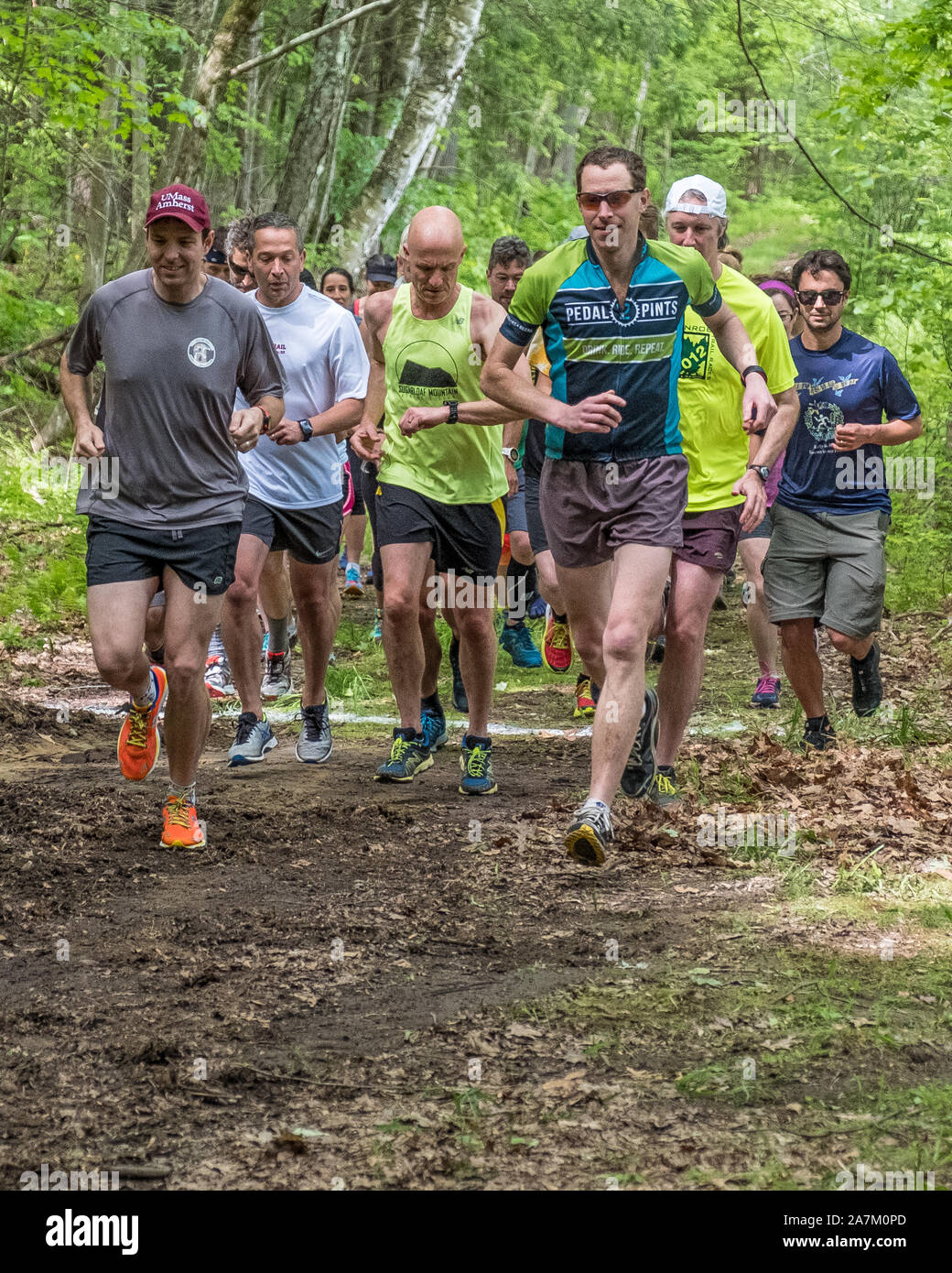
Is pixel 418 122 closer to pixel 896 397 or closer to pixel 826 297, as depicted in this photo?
pixel 826 297

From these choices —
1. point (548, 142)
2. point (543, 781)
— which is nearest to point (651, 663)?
point (543, 781)

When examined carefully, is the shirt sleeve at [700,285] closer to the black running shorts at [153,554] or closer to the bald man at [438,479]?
the bald man at [438,479]

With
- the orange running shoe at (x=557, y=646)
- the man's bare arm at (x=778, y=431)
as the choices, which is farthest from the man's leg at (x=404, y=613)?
the orange running shoe at (x=557, y=646)

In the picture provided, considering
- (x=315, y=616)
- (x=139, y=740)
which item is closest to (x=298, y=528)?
(x=315, y=616)

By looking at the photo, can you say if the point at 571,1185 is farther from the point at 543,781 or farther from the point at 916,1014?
the point at 543,781

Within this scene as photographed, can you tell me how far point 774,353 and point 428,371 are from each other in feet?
5.45

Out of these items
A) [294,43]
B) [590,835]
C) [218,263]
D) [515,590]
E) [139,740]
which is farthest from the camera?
[294,43]

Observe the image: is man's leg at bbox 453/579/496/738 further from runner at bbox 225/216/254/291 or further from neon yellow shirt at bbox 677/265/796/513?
runner at bbox 225/216/254/291

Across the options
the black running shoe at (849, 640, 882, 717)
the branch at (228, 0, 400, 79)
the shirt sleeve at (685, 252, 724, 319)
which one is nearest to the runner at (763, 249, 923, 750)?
the black running shoe at (849, 640, 882, 717)

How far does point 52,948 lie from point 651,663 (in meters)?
6.87

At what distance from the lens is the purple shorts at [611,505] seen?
595 cm

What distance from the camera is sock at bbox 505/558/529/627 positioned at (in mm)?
11453

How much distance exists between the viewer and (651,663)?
11.1 meters

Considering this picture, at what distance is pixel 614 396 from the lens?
5.82 meters
